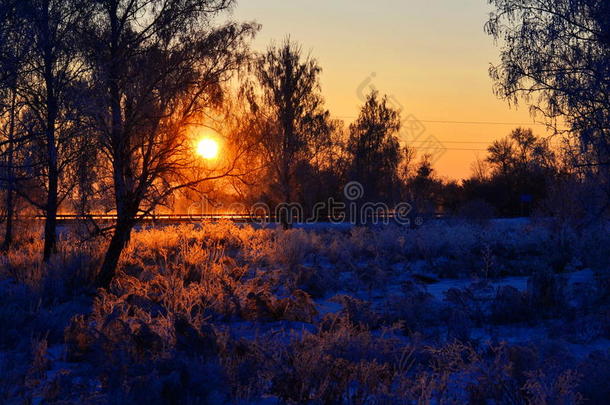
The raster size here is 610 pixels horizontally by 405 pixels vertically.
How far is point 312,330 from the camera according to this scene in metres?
7.41

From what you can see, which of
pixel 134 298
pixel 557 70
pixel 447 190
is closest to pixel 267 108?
pixel 557 70

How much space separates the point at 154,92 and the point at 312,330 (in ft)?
16.5

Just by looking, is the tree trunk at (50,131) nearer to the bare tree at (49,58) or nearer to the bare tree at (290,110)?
the bare tree at (49,58)

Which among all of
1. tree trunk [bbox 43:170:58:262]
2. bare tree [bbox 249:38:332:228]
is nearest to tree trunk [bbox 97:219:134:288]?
tree trunk [bbox 43:170:58:262]

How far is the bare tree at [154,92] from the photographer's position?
9914 millimetres

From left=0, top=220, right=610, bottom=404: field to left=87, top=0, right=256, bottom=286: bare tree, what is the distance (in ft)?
4.79

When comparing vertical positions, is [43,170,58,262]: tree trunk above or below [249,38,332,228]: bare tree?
below

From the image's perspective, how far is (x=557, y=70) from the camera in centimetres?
975

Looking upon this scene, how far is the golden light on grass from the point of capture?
10.4 m

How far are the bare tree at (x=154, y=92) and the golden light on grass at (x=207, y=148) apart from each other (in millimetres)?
178

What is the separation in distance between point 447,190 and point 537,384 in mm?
48043

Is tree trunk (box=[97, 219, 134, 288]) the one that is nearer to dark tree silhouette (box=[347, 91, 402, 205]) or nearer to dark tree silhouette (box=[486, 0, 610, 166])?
dark tree silhouette (box=[486, 0, 610, 166])

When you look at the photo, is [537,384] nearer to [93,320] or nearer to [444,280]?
[93,320]

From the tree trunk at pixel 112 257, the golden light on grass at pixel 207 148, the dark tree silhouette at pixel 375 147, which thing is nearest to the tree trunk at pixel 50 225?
the tree trunk at pixel 112 257
